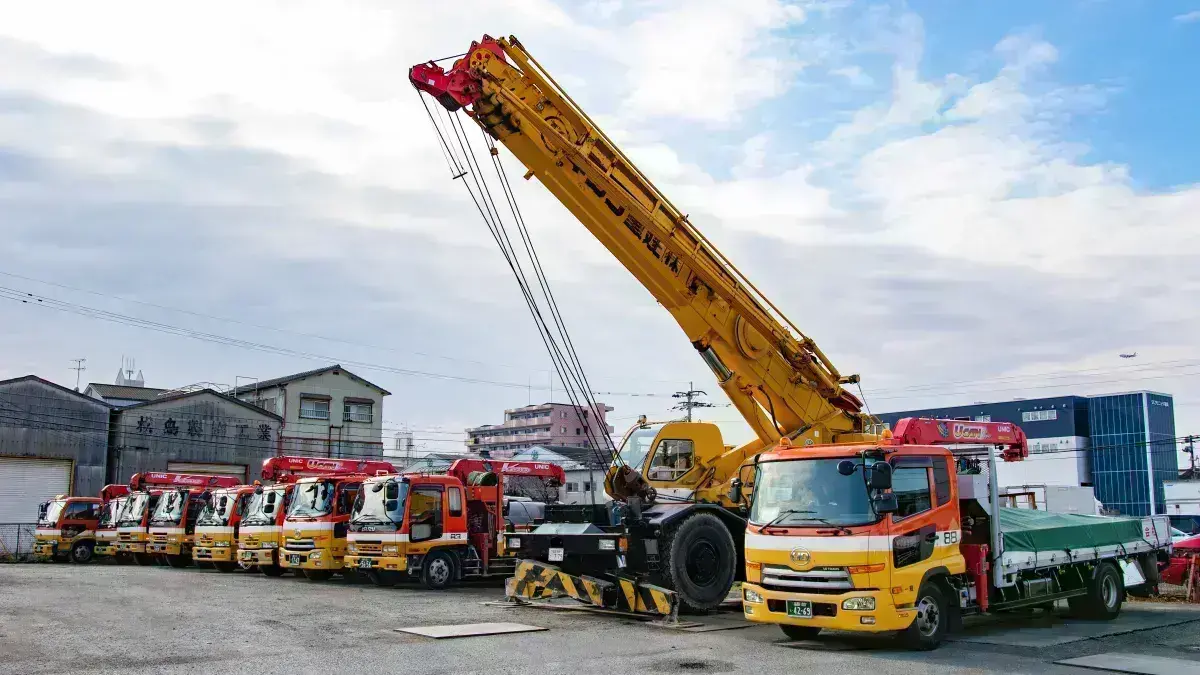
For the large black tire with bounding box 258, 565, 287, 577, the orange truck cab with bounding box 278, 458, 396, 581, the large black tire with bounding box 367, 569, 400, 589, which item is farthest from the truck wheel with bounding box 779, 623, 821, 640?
the large black tire with bounding box 258, 565, 287, 577

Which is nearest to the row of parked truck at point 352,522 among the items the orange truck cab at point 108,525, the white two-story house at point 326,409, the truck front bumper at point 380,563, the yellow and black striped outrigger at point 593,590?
the truck front bumper at point 380,563

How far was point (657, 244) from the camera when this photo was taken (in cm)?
1491

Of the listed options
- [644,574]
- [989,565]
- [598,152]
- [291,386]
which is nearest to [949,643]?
[989,565]

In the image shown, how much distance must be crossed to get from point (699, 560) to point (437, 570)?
7.35m

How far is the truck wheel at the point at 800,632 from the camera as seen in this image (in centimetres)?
1120

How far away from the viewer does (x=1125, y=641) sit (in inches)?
452

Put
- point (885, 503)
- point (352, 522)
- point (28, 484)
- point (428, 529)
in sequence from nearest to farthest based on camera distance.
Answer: point (885, 503), point (428, 529), point (352, 522), point (28, 484)

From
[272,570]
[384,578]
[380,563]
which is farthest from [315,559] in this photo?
[272,570]

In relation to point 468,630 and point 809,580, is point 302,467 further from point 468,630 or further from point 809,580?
point 809,580

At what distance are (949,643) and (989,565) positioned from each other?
116 cm

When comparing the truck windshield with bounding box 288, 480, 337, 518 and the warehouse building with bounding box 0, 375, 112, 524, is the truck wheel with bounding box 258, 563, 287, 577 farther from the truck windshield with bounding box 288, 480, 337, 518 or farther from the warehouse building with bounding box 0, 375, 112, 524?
the warehouse building with bounding box 0, 375, 112, 524

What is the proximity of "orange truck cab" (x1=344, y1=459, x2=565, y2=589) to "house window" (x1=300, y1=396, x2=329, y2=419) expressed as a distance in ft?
124

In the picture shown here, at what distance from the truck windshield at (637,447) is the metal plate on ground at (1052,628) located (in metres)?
5.55

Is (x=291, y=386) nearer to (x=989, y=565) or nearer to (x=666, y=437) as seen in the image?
(x=666, y=437)
